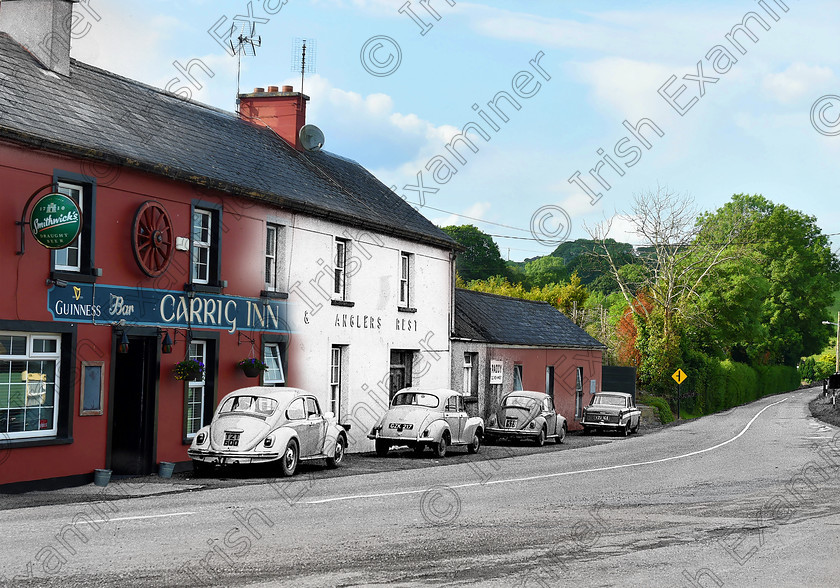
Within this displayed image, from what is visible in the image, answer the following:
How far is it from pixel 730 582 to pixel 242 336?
1442 centimetres

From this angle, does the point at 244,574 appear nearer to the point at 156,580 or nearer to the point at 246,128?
the point at 156,580

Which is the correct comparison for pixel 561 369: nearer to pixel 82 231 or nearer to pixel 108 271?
pixel 108 271

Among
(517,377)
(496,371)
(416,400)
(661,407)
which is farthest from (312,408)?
(661,407)

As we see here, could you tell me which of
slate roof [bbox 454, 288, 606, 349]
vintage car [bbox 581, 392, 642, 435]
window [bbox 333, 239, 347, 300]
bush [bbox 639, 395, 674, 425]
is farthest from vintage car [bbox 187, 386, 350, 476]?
bush [bbox 639, 395, 674, 425]

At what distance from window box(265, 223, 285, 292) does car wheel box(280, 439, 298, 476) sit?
17.1 ft

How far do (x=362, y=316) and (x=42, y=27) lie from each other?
10657 mm

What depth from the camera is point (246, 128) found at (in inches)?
1034

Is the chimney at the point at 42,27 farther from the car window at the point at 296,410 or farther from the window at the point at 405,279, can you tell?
the window at the point at 405,279

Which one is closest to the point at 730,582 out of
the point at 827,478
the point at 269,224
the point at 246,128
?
the point at 827,478

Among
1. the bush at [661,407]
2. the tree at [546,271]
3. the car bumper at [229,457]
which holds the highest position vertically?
the tree at [546,271]

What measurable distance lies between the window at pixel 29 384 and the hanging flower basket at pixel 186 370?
111 inches

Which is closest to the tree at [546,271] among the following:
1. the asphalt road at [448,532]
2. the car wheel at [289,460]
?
the car wheel at [289,460]

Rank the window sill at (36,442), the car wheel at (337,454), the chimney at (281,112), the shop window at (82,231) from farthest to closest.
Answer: the chimney at (281,112) → the car wheel at (337,454) → the shop window at (82,231) → the window sill at (36,442)

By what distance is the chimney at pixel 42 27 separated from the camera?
19.5 m
